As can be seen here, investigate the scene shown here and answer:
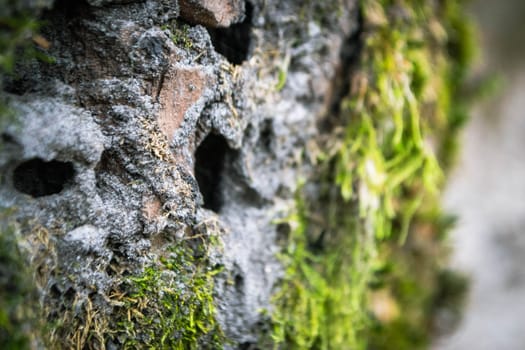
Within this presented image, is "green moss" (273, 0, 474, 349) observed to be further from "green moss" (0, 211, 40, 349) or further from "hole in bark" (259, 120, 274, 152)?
"green moss" (0, 211, 40, 349)

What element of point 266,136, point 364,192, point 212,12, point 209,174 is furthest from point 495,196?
point 212,12

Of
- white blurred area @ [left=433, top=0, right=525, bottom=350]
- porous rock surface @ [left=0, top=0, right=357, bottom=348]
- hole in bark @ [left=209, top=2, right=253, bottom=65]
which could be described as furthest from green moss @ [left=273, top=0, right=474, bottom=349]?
white blurred area @ [left=433, top=0, right=525, bottom=350]

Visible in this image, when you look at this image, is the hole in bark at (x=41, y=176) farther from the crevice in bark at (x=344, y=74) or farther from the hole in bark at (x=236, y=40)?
the crevice in bark at (x=344, y=74)

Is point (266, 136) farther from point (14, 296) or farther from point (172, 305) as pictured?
point (14, 296)

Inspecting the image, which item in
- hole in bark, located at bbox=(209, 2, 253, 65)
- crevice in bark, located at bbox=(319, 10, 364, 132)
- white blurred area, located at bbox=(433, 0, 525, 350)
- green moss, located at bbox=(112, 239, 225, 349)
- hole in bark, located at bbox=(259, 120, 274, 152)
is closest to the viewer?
green moss, located at bbox=(112, 239, 225, 349)

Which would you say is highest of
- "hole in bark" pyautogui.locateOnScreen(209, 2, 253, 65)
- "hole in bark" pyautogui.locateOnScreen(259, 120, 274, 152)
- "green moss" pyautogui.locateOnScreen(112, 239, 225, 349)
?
"hole in bark" pyautogui.locateOnScreen(209, 2, 253, 65)

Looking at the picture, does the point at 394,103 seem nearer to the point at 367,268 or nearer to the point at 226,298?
the point at 367,268

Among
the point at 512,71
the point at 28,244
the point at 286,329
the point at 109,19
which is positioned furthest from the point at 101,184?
the point at 512,71

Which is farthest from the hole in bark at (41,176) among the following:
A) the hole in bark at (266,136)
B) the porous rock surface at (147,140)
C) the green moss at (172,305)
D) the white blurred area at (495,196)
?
the white blurred area at (495,196)
